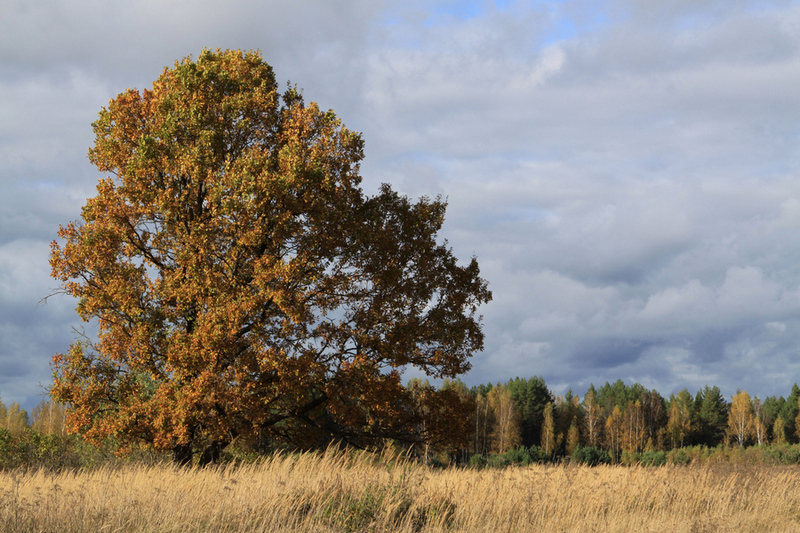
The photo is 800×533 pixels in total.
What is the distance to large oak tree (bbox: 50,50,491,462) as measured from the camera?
56.4 feet

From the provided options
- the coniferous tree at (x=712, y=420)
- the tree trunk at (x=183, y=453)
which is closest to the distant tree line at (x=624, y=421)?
the coniferous tree at (x=712, y=420)

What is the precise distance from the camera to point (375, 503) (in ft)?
34.3

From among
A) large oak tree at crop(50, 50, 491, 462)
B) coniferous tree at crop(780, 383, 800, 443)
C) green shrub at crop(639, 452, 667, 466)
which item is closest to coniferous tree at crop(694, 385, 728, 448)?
coniferous tree at crop(780, 383, 800, 443)

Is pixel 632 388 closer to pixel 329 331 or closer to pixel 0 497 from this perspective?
pixel 329 331

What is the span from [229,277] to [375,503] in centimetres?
973

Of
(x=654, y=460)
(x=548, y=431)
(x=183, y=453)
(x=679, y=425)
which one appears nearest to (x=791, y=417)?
(x=679, y=425)

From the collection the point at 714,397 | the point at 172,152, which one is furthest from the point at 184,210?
the point at 714,397

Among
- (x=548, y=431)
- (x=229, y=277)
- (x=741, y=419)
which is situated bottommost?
(x=548, y=431)

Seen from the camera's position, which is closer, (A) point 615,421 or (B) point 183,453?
(B) point 183,453

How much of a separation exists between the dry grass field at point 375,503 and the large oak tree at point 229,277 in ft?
13.6

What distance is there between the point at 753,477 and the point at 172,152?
1902cm

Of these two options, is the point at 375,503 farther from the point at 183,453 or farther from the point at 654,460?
the point at 654,460

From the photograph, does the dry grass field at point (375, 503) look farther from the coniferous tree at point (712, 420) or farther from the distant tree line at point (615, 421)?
the coniferous tree at point (712, 420)

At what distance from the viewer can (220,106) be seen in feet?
64.2
